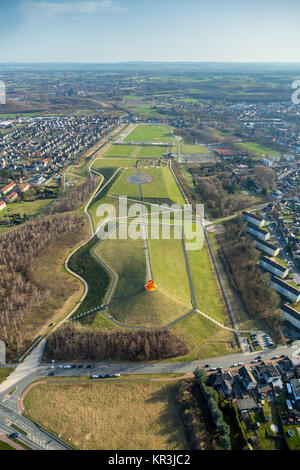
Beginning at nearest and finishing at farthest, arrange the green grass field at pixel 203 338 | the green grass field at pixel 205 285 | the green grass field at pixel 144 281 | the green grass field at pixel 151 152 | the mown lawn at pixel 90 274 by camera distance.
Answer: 1. the green grass field at pixel 203 338
2. the green grass field at pixel 144 281
3. the green grass field at pixel 205 285
4. the mown lawn at pixel 90 274
5. the green grass field at pixel 151 152

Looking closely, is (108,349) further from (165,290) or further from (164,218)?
(164,218)

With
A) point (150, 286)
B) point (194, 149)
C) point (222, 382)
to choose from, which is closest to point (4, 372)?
point (150, 286)

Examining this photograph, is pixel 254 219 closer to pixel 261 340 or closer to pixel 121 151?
pixel 261 340

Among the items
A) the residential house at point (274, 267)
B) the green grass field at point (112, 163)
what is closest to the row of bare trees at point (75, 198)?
the green grass field at point (112, 163)

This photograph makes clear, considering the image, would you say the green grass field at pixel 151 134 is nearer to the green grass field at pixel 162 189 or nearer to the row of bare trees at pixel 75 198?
the green grass field at pixel 162 189

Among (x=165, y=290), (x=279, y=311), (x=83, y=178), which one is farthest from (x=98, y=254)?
(x=83, y=178)

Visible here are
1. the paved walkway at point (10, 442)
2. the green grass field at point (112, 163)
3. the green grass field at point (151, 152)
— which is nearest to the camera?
the paved walkway at point (10, 442)
